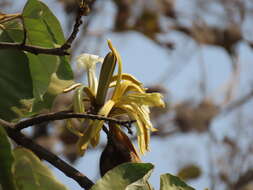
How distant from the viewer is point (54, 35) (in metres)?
0.91

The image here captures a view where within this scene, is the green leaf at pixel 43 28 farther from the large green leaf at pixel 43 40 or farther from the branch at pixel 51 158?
the branch at pixel 51 158

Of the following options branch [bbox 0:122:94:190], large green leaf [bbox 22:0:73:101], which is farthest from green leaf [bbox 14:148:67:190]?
large green leaf [bbox 22:0:73:101]

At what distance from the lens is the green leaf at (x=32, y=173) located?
2.65 ft

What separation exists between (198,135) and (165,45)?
0.79 m

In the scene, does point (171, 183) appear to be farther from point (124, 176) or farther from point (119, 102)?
point (119, 102)

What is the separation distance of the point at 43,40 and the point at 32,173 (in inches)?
7.5

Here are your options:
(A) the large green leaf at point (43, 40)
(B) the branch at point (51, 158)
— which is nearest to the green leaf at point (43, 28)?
(A) the large green leaf at point (43, 40)

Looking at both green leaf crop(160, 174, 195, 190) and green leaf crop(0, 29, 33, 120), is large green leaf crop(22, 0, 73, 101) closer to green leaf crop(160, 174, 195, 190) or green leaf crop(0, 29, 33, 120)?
green leaf crop(0, 29, 33, 120)

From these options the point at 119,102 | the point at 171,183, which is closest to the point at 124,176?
the point at 171,183

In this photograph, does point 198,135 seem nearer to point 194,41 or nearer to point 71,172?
point 194,41

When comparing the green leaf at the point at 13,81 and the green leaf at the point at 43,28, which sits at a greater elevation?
the green leaf at the point at 43,28

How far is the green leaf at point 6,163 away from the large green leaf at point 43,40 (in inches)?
7.3

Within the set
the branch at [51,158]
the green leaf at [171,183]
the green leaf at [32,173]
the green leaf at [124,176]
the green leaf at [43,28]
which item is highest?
the green leaf at [43,28]

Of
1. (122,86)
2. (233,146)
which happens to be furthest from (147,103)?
(233,146)
